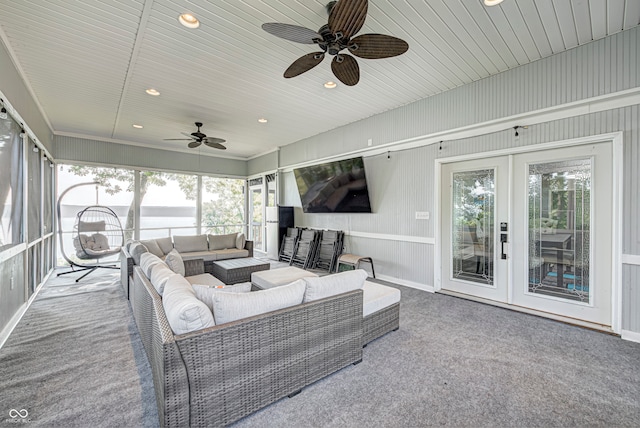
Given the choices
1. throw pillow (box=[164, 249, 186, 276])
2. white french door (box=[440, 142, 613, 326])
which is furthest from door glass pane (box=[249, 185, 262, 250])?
white french door (box=[440, 142, 613, 326])

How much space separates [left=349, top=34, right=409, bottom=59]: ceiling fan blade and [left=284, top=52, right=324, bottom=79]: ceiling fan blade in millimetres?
310

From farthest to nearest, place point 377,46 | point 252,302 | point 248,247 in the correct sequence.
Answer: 1. point 248,247
2. point 377,46
3. point 252,302

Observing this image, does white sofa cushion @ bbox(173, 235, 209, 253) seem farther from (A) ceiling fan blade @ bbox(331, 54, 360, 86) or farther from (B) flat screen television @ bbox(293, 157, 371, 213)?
(A) ceiling fan blade @ bbox(331, 54, 360, 86)

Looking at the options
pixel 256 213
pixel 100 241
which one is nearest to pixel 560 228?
pixel 256 213

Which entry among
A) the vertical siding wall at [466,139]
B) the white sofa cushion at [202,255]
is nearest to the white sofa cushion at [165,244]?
the white sofa cushion at [202,255]

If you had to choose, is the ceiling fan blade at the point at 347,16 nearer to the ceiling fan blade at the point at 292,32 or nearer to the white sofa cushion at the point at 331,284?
the ceiling fan blade at the point at 292,32

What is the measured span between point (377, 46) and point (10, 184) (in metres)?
4.05

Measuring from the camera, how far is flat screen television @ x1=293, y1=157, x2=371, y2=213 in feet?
17.0

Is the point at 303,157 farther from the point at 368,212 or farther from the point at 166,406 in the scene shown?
the point at 166,406

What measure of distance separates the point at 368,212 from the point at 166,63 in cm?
384

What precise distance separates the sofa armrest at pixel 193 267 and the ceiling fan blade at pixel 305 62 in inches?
114

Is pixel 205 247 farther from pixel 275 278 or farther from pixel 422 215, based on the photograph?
pixel 422 215

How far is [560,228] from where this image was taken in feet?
10.4

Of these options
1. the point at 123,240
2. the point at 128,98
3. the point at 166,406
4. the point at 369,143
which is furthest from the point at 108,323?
the point at 369,143
